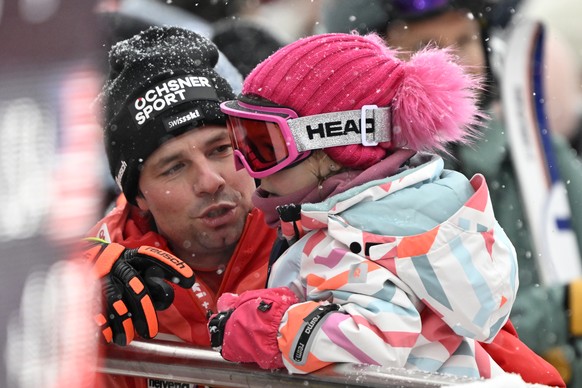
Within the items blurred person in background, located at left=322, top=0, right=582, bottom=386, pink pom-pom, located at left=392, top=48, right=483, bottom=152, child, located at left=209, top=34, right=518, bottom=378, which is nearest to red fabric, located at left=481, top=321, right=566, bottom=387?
child, located at left=209, top=34, right=518, bottom=378

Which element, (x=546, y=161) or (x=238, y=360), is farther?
(x=546, y=161)

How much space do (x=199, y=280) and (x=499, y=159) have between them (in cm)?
192

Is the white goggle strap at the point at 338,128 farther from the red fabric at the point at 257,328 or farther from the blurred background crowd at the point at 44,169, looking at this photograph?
the blurred background crowd at the point at 44,169

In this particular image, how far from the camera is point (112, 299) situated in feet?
7.25

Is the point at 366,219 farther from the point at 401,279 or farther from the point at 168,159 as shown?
the point at 168,159

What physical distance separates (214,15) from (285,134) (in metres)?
4.49

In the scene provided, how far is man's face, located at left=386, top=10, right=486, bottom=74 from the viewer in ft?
13.7

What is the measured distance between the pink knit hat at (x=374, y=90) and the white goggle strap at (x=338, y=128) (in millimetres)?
18

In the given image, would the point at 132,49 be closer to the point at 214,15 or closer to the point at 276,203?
the point at 276,203

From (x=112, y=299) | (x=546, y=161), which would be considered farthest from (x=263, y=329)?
(x=546, y=161)

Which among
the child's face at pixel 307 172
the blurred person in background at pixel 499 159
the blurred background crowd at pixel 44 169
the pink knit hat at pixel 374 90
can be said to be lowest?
the blurred person in background at pixel 499 159

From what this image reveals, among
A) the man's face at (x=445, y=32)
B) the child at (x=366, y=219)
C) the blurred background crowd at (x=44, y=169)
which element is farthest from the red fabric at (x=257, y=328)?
the man's face at (x=445, y=32)

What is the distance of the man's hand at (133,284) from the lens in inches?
86.0

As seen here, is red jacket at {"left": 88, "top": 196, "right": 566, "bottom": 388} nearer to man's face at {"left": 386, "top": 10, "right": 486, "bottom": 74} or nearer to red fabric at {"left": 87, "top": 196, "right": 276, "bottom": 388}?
red fabric at {"left": 87, "top": 196, "right": 276, "bottom": 388}
